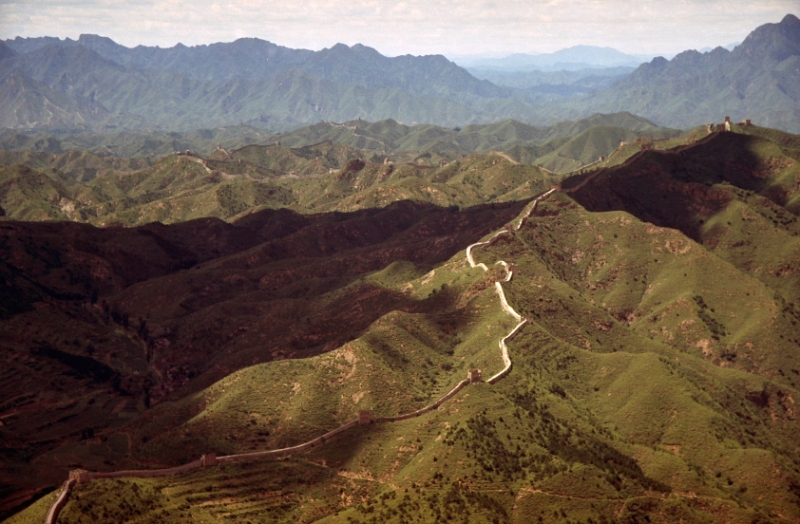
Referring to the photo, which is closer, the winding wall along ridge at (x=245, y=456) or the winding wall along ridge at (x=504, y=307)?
the winding wall along ridge at (x=245, y=456)

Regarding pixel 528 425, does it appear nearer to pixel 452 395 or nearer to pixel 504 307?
pixel 452 395

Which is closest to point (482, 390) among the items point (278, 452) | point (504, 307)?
point (278, 452)

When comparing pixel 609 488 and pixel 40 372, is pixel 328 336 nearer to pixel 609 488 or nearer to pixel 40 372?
pixel 40 372

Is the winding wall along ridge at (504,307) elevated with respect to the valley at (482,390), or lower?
elevated

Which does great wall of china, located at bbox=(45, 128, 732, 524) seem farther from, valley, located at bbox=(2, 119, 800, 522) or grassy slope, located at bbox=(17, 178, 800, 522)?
grassy slope, located at bbox=(17, 178, 800, 522)

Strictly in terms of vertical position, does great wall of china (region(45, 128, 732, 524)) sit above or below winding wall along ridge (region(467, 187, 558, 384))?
below

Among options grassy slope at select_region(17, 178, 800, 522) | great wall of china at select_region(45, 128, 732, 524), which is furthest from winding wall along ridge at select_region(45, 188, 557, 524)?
grassy slope at select_region(17, 178, 800, 522)

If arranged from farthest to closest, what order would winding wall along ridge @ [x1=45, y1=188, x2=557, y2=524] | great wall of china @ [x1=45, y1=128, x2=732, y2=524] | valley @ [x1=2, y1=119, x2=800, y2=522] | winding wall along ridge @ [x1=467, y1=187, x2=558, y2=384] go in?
winding wall along ridge @ [x1=467, y1=187, x2=558, y2=384]
valley @ [x1=2, y1=119, x2=800, y2=522]
great wall of china @ [x1=45, y1=128, x2=732, y2=524]
winding wall along ridge @ [x1=45, y1=188, x2=557, y2=524]

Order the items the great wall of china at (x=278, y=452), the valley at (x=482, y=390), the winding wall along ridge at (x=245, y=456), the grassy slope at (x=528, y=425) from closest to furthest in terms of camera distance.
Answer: the winding wall along ridge at (x=245, y=456) → the great wall of china at (x=278, y=452) → the grassy slope at (x=528, y=425) → the valley at (x=482, y=390)

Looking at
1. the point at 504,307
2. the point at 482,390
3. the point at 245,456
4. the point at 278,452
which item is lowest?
the point at 245,456

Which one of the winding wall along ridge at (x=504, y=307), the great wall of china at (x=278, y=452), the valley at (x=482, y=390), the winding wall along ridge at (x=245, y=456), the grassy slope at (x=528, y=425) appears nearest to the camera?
the winding wall along ridge at (x=245, y=456)

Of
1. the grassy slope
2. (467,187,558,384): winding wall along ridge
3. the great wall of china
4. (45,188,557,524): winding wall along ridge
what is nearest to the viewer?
(45,188,557,524): winding wall along ridge

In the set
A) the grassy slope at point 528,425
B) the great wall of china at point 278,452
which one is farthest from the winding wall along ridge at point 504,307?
the grassy slope at point 528,425

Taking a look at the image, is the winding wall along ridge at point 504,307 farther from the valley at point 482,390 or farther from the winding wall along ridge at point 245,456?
the valley at point 482,390
